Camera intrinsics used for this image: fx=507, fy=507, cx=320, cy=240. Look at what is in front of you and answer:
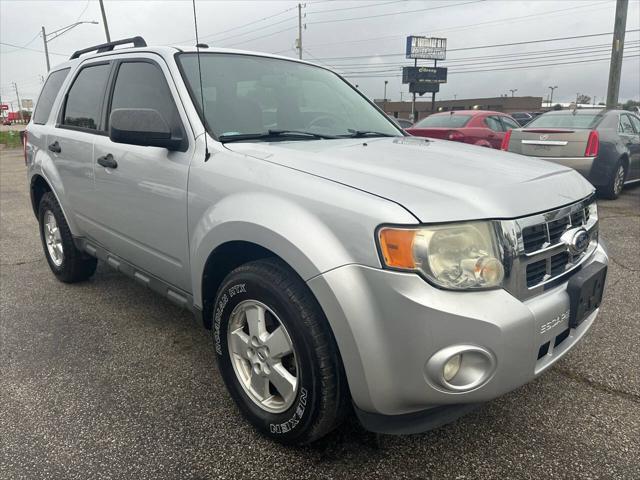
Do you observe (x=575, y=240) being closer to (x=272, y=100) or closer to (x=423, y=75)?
(x=272, y=100)

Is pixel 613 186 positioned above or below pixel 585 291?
below

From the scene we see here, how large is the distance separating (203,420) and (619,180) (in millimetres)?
8173

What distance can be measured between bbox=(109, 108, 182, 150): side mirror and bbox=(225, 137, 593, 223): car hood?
0.32m

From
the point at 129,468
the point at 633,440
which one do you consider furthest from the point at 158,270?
the point at 633,440

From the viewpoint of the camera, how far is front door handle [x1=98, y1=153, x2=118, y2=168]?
3.07 meters

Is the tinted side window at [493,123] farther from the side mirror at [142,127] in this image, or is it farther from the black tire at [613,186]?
the side mirror at [142,127]

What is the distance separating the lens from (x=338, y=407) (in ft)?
6.38

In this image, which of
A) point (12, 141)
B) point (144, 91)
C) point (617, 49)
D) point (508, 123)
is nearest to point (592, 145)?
point (508, 123)

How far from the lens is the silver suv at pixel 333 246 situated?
1.71 metres

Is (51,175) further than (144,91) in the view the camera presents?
Yes

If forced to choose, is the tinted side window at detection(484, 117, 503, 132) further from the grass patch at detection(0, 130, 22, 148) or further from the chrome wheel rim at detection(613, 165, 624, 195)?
the grass patch at detection(0, 130, 22, 148)

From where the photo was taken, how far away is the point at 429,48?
59750 mm

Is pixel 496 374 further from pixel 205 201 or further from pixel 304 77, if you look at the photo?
pixel 304 77

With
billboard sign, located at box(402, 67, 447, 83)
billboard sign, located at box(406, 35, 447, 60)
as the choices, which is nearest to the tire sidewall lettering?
billboard sign, located at box(402, 67, 447, 83)
